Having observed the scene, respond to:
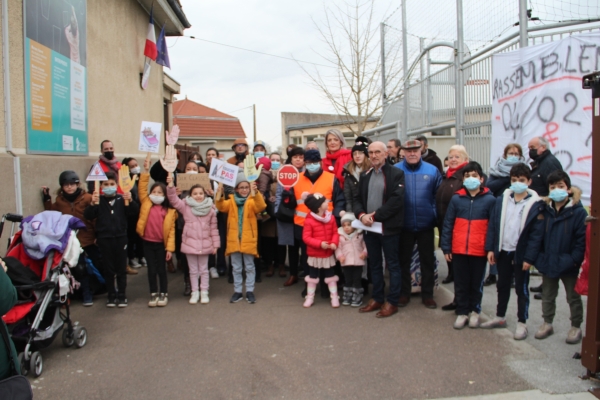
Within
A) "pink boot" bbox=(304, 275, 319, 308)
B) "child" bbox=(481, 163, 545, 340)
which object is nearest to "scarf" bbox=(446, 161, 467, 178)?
"child" bbox=(481, 163, 545, 340)

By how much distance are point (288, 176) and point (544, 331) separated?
11.4ft

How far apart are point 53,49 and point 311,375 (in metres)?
6.13

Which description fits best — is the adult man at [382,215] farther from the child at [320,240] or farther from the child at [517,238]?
the child at [517,238]

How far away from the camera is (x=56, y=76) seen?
7.34 meters

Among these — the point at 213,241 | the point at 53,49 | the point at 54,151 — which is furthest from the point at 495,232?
the point at 53,49

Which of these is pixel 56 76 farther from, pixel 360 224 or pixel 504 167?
pixel 504 167

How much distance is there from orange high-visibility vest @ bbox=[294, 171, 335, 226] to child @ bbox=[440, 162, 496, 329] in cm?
165

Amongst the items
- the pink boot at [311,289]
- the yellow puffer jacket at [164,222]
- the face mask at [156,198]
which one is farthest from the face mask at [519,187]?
the face mask at [156,198]

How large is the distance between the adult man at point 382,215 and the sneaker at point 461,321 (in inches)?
30.0

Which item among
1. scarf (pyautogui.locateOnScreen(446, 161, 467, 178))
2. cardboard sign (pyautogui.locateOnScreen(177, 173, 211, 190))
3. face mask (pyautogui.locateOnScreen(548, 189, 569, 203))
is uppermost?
scarf (pyautogui.locateOnScreen(446, 161, 467, 178))

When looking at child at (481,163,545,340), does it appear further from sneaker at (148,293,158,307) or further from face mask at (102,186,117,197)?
face mask at (102,186,117,197)

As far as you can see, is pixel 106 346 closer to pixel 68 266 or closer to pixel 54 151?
pixel 68 266

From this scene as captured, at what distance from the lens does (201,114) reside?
40188 mm

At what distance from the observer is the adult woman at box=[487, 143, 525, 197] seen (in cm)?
613
